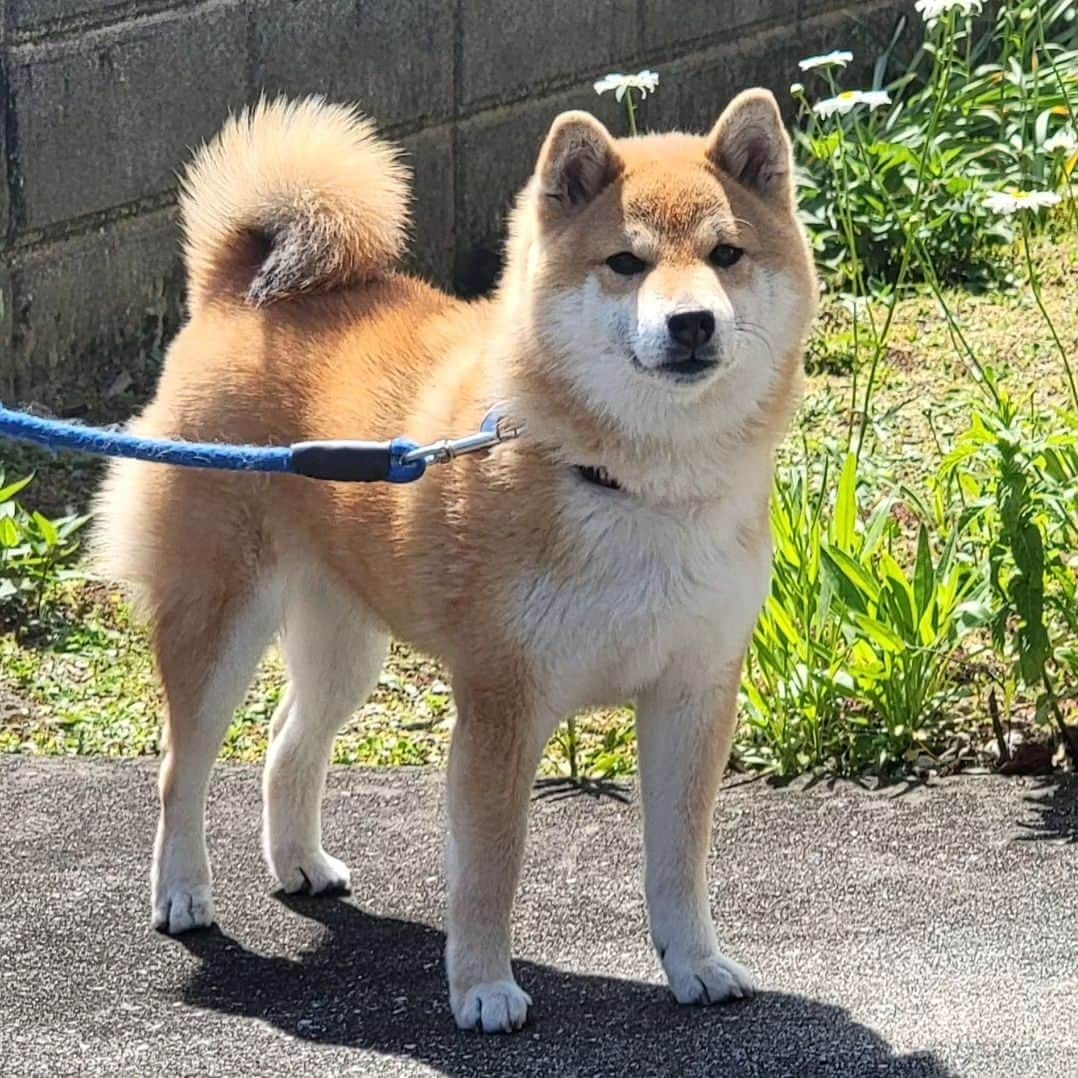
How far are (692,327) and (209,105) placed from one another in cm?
395

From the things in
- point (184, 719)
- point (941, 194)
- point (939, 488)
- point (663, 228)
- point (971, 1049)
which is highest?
point (941, 194)

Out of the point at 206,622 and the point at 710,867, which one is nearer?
the point at 206,622

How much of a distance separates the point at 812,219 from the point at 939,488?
2.14 meters

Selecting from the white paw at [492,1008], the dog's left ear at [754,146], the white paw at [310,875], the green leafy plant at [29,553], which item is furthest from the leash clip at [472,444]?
the green leafy plant at [29,553]

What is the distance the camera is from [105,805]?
5227 mm

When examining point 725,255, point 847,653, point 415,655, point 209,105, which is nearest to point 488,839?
point 725,255

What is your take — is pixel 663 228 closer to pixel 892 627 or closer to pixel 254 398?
pixel 254 398

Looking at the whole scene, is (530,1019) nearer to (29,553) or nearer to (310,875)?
(310,875)

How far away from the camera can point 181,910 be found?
4508 mm

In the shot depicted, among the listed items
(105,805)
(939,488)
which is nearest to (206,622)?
(105,805)

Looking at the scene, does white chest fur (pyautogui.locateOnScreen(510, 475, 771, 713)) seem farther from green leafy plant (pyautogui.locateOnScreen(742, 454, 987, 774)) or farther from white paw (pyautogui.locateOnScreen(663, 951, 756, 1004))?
green leafy plant (pyautogui.locateOnScreen(742, 454, 987, 774))

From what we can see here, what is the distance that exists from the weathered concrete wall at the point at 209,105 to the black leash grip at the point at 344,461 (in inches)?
128

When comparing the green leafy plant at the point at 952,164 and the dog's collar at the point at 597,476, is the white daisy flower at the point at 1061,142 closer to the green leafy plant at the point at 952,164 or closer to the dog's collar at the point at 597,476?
the green leafy plant at the point at 952,164

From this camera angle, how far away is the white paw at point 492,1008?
156 inches
